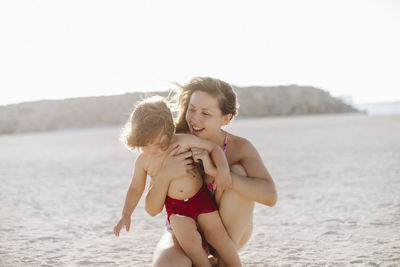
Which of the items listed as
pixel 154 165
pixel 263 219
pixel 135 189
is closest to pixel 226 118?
pixel 154 165

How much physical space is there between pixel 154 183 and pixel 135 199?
21 cm

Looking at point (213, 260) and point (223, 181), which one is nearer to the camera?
point (223, 181)

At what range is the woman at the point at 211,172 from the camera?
277 cm

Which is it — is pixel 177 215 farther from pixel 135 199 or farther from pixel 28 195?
pixel 28 195

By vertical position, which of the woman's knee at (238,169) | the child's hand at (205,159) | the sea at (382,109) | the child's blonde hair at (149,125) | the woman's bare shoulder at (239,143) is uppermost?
the child's blonde hair at (149,125)

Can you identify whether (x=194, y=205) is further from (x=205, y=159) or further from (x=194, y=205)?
(x=205, y=159)

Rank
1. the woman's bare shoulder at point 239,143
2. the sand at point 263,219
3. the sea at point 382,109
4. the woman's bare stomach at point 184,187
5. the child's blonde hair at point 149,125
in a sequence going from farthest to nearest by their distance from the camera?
the sea at point 382,109 < the sand at point 263,219 < the woman's bare shoulder at point 239,143 < the woman's bare stomach at point 184,187 < the child's blonde hair at point 149,125

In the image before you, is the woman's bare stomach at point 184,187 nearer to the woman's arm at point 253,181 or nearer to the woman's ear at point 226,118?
the woman's arm at point 253,181

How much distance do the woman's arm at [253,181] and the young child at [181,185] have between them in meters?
0.14

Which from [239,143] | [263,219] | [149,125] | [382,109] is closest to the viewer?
[149,125]

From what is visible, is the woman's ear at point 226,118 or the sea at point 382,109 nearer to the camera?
the woman's ear at point 226,118

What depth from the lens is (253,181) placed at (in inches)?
110

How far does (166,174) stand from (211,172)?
0.98ft

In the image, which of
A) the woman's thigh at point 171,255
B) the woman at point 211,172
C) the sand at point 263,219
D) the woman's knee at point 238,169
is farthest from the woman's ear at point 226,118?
the sand at point 263,219
